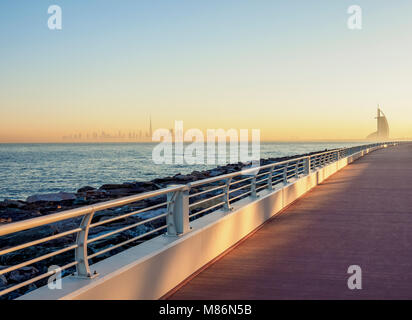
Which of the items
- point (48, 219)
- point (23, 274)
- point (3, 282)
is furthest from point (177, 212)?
point (23, 274)

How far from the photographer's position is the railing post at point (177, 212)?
21.9ft

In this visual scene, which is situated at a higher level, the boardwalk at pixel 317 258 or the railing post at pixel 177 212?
the railing post at pixel 177 212

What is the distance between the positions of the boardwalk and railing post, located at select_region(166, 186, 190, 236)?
691 millimetres

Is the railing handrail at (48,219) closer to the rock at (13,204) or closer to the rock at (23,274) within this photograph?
the rock at (23,274)

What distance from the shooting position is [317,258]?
762cm

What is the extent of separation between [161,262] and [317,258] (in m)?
2.89

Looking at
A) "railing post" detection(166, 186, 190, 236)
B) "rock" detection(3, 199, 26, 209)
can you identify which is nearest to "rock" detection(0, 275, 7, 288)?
"railing post" detection(166, 186, 190, 236)

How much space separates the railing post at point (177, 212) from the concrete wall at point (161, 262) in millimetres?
153

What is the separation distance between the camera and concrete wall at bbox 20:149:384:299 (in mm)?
4555

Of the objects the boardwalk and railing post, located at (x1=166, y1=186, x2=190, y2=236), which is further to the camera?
railing post, located at (x1=166, y1=186, x2=190, y2=236)

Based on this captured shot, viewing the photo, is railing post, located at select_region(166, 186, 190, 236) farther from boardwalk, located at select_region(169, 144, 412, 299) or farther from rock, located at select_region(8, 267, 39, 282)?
rock, located at select_region(8, 267, 39, 282)

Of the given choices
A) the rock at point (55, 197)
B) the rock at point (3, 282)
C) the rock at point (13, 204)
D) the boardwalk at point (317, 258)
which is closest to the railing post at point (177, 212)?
the boardwalk at point (317, 258)

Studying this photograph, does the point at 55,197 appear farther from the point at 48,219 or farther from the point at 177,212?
the point at 48,219

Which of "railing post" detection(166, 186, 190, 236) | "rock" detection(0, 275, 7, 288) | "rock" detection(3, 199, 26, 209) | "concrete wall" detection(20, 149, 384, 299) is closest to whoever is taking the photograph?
"concrete wall" detection(20, 149, 384, 299)
